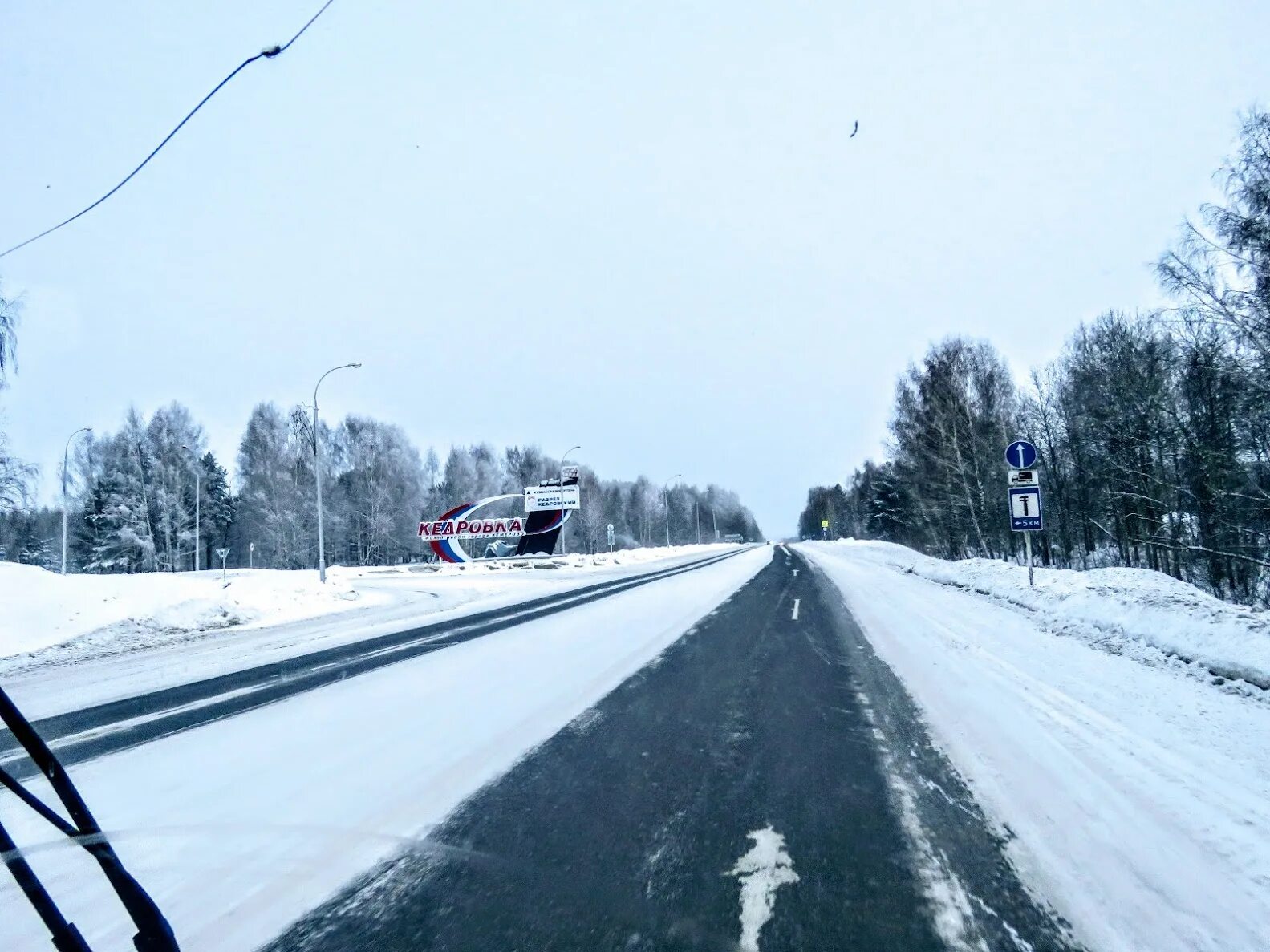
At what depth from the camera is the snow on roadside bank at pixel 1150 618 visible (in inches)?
318

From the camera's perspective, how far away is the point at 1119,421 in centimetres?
2820

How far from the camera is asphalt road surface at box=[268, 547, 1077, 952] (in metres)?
2.98

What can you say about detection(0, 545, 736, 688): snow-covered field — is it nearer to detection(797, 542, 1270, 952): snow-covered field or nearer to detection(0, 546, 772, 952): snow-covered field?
detection(0, 546, 772, 952): snow-covered field

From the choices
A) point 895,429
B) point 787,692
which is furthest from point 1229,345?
point 895,429

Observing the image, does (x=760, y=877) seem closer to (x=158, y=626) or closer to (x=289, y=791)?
(x=289, y=791)

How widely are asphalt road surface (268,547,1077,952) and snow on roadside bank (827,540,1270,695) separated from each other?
14.6 feet

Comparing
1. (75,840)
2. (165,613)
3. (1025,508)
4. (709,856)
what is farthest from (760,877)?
(165,613)

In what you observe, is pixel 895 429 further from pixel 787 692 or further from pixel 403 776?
pixel 403 776

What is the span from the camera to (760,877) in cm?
346

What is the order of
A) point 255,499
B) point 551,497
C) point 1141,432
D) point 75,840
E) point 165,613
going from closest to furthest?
point 75,840 < point 165,613 < point 1141,432 < point 551,497 < point 255,499

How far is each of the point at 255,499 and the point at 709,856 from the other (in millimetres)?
74102

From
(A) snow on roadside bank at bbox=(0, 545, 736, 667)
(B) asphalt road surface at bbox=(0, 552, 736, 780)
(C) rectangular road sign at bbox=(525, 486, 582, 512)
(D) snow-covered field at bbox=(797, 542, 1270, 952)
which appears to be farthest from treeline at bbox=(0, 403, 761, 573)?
(D) snow-covered field at bbox=(797, 542, 1270, 952)

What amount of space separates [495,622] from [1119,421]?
2597 cm

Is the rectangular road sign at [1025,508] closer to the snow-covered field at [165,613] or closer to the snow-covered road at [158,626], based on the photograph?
the snow-covered road at [158,626]
